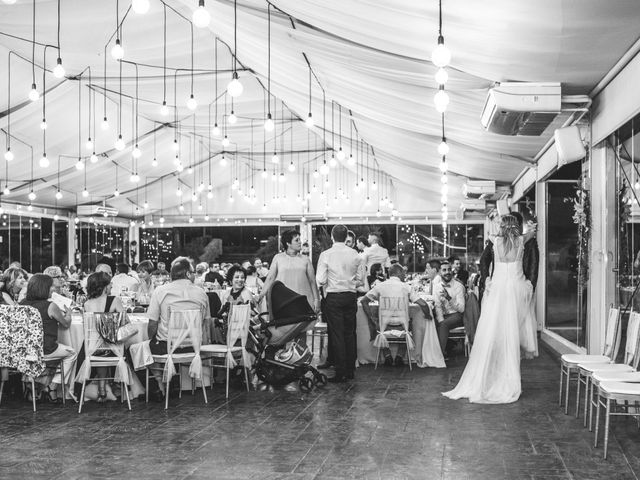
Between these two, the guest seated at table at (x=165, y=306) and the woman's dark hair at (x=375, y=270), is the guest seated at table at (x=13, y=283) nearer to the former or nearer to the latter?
the guest seated at table at (x=165, y=306)

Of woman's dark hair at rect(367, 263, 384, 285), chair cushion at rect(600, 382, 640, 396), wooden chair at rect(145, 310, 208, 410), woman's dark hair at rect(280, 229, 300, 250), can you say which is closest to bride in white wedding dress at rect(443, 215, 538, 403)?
chair cushion at rect(600, 382, 640, 396)

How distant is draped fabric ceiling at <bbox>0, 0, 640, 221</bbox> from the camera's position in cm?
494

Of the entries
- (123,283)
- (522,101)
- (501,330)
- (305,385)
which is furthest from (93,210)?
(522,101)

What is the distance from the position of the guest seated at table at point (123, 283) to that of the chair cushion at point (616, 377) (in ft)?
21.5

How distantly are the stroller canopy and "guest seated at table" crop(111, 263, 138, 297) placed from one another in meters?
3.54

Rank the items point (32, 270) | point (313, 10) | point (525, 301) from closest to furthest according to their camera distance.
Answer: point (313, 10), point (525, 301), point (32, 270)

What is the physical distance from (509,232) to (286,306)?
211 centimetres

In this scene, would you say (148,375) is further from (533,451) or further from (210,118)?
(210,118)

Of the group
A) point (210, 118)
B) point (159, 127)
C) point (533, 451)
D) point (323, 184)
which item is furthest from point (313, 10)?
point (323, 184)

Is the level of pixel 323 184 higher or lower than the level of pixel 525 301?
higher

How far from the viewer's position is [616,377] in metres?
4.50

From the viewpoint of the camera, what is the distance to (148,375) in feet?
20.2

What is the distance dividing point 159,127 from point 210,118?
1.47 metres

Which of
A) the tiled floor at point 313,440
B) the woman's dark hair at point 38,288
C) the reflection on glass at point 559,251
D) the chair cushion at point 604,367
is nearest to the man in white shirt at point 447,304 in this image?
the tiled floor at point 313,440
